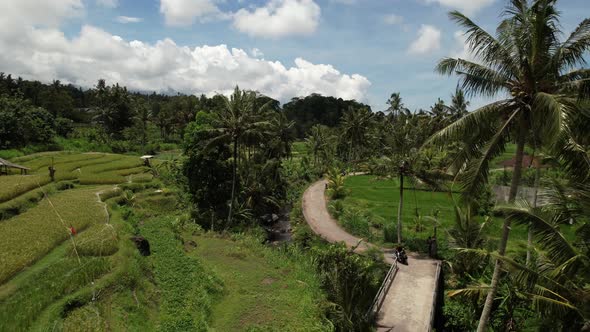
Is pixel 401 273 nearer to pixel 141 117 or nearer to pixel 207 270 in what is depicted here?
pixel 207 270

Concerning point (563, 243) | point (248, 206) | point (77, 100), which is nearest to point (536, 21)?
point (563, 243)

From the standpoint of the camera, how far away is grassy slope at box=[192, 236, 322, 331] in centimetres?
1349

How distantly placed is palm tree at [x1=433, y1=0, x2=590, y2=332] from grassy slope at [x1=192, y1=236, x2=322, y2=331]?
6664 millimetres

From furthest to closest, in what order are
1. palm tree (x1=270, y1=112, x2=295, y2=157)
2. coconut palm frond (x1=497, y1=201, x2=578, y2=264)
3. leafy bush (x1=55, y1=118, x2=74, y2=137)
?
leafy bush (x1=55, y1=118, x2=74, y2=137) → palm tree (x1=270, y1=112, x2=295, y2=157) → coconut palm frond (x1=497, y1=201, x2=578, y2=264)

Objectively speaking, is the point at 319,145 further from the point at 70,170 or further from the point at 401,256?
the point at 401,256

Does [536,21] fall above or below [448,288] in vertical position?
above

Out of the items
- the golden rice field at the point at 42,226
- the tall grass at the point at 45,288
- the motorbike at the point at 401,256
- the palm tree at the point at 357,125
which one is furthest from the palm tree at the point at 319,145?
the tall grass at the point at 45,288

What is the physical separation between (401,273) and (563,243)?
10113 millimetres

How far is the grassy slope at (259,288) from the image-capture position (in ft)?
44.3

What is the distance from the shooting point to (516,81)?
30.5ft

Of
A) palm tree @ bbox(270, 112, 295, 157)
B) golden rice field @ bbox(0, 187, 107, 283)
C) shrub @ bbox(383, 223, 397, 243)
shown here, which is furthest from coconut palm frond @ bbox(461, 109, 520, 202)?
palm tree @ bbox(270, 112, 295, 157)

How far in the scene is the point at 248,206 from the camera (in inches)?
1203

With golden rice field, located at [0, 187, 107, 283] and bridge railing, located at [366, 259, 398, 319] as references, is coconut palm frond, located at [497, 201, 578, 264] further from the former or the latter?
golden rice field, located at [0, 187, 107, 283]

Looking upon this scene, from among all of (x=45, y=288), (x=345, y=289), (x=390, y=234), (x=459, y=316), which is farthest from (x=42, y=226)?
(x=390, y=234)
